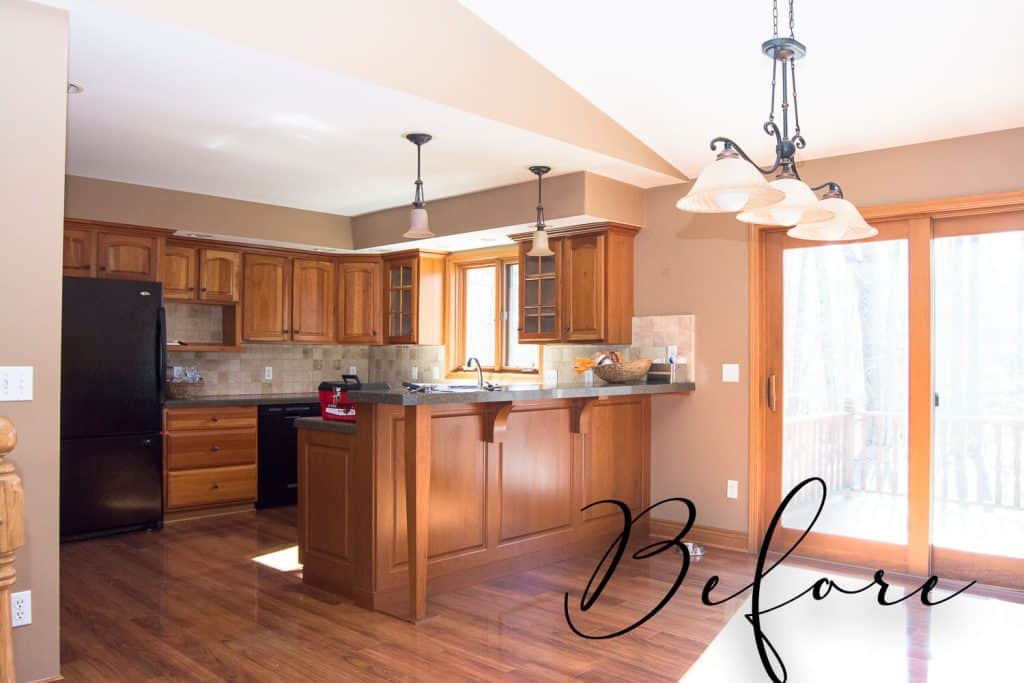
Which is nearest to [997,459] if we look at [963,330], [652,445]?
[963,330]

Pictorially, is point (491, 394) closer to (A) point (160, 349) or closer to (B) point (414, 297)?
(A) point (160, 349)

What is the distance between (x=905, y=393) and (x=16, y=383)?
4.14 m

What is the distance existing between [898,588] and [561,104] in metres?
3.01

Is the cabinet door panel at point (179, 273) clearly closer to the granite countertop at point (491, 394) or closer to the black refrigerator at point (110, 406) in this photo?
the black refrigerator at point (110, 406)

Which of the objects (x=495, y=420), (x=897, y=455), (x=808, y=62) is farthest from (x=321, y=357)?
(x=808, y=62)

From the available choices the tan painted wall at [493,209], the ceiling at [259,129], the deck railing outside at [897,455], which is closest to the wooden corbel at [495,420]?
the ceiling at [259,129]

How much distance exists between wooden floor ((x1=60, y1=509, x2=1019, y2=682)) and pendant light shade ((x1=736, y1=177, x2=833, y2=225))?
1677mm

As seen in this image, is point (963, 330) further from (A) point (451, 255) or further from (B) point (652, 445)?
(A) point (451, 255)

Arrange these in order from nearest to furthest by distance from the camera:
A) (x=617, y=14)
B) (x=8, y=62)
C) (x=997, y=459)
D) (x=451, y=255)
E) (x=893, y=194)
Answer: (x=8, y=62) → (x=617, y=14) → (x=997, y=459) → (x=893, y=194) → (x=451, y=255)

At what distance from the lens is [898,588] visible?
13.4 ft

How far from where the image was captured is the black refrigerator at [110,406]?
4.90 metres

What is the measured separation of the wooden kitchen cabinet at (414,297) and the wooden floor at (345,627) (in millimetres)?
2504

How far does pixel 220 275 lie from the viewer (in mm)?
6199

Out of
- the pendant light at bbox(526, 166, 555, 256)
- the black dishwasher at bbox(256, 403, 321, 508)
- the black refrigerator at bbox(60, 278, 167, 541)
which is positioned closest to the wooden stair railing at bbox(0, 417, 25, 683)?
the pendant light at bbox(526, 166, 555, 256)
